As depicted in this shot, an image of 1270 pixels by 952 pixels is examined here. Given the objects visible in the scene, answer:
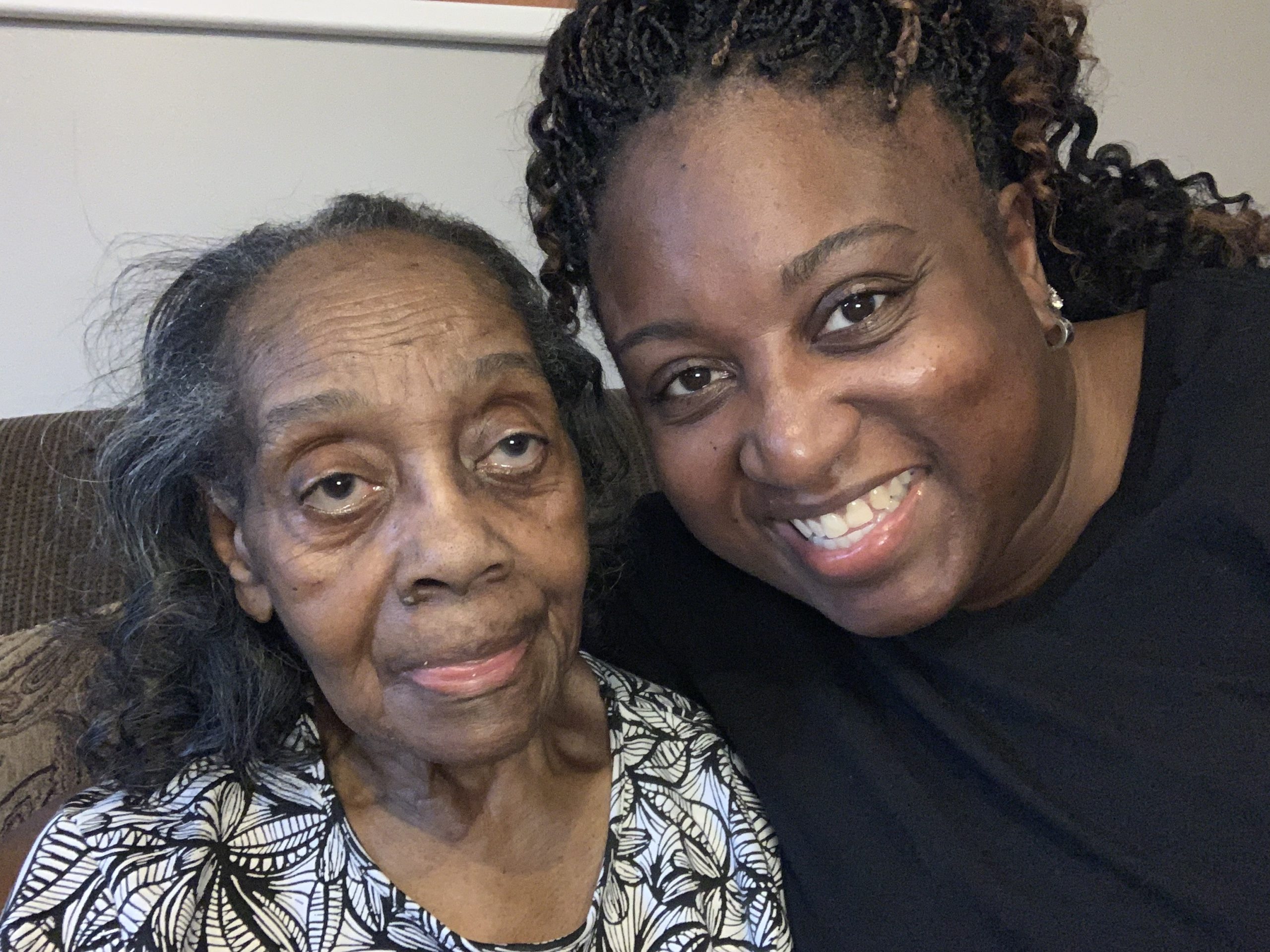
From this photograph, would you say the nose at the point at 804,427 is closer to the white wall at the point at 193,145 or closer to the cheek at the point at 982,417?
the cheek at the point at 982,417

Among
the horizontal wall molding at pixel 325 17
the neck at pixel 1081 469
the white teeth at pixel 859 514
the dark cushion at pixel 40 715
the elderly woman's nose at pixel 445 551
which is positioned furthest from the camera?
the horizontal wall molding at pixel 325 17

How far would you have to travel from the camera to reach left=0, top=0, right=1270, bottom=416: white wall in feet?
4.84

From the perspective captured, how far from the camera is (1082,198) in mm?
1187

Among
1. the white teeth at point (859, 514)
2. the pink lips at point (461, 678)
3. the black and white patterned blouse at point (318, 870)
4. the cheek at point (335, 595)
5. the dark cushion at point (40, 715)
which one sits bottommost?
the dark cushion at point (40, 715)

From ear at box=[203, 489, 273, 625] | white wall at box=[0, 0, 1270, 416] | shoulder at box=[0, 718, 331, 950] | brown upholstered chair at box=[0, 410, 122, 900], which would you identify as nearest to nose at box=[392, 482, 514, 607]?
ear at box=[203, 489, 273, 625]

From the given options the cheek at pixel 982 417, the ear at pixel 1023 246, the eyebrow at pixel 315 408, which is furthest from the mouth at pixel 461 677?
the ear at pixel 1023 246

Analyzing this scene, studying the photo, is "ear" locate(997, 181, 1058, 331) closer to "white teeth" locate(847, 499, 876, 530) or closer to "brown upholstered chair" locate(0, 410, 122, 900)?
"white teeth" locate(847, 499, 876, 530)

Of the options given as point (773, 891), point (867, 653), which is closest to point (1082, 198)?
point (867, 653)

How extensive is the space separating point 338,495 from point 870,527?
52 cm

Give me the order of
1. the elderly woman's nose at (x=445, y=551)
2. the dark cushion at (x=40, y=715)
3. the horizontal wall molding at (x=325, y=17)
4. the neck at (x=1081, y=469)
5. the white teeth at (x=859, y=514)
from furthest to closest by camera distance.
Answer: the horizontal wall molding at (x=325, y=17), the dark cushion at (x=40, y=715), the neck at (x=1081, y=469), the white teeth at (x=859, y=514), the elderly woman's nose at (x=445, y=551)

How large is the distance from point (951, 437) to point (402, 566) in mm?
530

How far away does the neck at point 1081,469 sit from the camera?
3.43ft

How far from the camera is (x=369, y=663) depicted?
854 millimetres

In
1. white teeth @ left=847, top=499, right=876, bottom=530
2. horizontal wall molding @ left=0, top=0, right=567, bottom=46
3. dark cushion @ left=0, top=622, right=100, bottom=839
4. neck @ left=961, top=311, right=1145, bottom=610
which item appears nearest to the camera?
white teeth @ left=847, top=499, right=876, bottom=530
